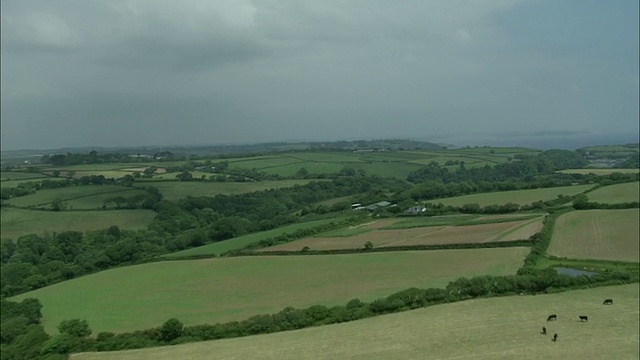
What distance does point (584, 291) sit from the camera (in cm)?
→ 2605

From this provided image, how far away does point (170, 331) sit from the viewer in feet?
78.9

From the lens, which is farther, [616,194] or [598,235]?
[616,194]

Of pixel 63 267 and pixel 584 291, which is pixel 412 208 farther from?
pixel 63 267

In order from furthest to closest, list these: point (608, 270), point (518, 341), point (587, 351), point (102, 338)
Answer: point (608, 270) < point (102, 338) < point (518, 341) < point (587, 351)

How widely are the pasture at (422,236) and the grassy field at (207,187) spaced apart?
127ft

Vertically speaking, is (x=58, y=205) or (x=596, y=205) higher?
(x=596, y=205)

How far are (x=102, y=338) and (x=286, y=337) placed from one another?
1025 centimetres

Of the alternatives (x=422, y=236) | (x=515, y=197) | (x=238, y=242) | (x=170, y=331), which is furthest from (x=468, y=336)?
(x=515, y=197)

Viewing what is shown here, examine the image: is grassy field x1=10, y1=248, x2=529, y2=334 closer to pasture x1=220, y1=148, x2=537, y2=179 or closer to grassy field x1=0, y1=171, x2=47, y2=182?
grassy field x1=0, y1=171, x2=47, y2=182

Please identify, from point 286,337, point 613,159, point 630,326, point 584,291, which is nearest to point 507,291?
point 584,291

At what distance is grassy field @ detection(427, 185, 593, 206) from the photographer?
5609cm

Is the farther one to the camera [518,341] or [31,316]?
[31,316]

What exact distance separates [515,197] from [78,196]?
6662 centimetres

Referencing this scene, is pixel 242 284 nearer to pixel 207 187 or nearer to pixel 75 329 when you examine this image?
pixel 75 329
